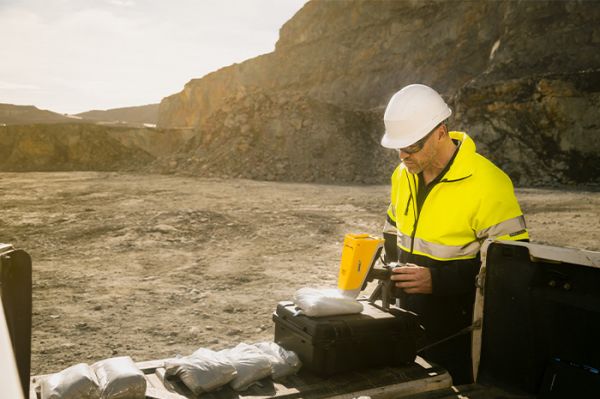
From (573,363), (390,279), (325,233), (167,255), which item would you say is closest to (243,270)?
(167,255)

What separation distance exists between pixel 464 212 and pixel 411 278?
1.45 feet

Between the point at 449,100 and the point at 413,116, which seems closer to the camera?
the point at 413,116

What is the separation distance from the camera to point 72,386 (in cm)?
181

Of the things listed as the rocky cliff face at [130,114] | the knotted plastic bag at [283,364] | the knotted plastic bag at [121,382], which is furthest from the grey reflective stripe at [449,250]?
the rocky cliff face at [130,114]

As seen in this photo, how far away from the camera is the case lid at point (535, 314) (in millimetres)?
1912

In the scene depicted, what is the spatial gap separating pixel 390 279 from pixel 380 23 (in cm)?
3878

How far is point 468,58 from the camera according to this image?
103ft

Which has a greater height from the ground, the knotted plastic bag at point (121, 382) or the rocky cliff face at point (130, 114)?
the rocky cliff face at point (130, 114)

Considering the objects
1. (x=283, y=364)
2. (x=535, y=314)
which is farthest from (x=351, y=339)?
(x=535, y=314)

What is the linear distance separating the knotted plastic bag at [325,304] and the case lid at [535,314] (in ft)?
1.86

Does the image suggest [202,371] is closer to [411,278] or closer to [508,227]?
[411,278]

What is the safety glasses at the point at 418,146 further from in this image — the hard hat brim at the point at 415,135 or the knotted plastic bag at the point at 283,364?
the knotted plastic bag at the point at 283,364

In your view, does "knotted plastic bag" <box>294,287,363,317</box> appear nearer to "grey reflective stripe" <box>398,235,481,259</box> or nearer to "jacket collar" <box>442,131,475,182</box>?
"grey reflective stripe" <box>398,235,481,259</box>

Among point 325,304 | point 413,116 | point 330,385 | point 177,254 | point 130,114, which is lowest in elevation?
point 177,254
